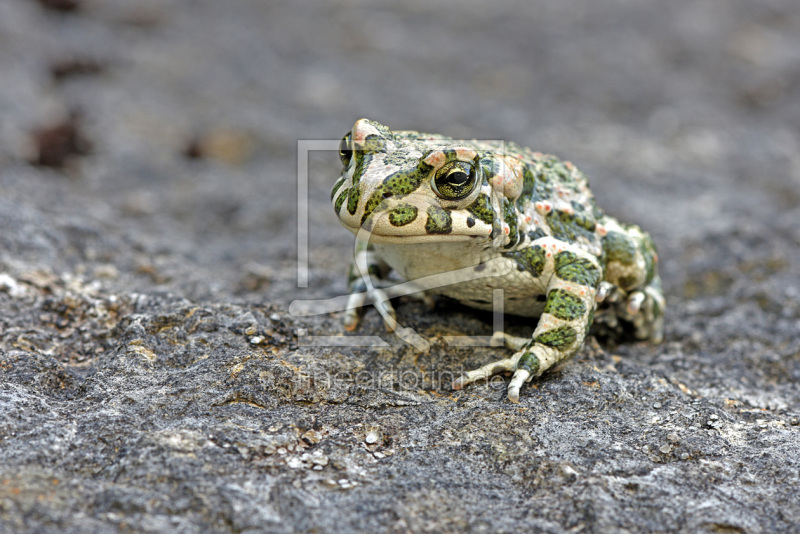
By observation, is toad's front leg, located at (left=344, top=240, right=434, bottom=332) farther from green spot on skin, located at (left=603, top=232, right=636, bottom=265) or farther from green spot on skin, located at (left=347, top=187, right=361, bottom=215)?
green spot on skin, located at (left=603, top=232, right=636, bottom=265)

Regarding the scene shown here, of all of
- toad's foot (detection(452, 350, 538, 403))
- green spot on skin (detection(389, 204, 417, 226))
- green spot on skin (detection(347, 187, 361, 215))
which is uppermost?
green spot on skin (detection(347, 187, 361, 215))

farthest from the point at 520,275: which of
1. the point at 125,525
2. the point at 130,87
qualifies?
the point at 130,87

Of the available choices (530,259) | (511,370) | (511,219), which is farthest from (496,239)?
(511,370)

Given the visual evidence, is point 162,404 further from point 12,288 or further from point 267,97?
point 267,97

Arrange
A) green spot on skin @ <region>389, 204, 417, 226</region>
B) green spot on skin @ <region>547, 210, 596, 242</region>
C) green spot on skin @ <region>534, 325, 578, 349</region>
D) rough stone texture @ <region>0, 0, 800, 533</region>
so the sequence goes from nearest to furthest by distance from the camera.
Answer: rough stone texture @ <region>0, 0, 800, 533</region>
green spot on skin @ <region>389, 204, 417, 226</region>
green spot on skin @ <region>534, 325, 578, 349</region>
green spot on skin @ <region>547, 210, 596, 242</region>

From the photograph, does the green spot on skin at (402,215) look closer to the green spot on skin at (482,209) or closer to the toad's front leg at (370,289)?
the green spot on skin at (482,209)

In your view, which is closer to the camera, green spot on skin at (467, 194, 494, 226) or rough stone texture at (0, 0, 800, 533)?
rough stone texture at (0, 0, 800, 533)

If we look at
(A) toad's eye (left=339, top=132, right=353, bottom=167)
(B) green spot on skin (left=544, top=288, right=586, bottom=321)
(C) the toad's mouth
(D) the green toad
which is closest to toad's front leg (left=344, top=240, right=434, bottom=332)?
(D) the green toad

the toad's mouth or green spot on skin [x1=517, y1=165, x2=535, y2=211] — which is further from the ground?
green spot on skin [x1=517, y1=165, x2=535, y2=211]
